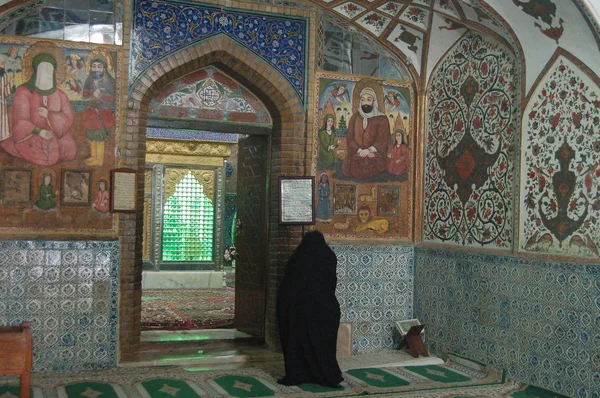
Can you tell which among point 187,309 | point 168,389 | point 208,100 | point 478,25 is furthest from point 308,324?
point 187,309

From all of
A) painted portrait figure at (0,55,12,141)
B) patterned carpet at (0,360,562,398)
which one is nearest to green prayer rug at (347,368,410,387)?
patterned carpet at (0,360,562,398)

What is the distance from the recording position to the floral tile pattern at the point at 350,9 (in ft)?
22.8

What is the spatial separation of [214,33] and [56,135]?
182 cm

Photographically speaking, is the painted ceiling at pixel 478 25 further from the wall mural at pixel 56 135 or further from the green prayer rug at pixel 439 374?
the green prayer rug at pixel 439 374

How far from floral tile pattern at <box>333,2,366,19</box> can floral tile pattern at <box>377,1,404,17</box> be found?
0.20 m

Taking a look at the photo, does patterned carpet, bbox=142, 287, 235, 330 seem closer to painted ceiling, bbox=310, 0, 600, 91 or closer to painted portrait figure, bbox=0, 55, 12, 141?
painted portrait figure, bbox=0, 55, 12, 141

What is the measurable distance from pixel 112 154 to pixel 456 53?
3659 mm

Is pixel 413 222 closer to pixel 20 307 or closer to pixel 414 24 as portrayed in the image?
pixel 414 24

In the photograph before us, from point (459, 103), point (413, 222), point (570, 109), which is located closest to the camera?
point (570, 109)

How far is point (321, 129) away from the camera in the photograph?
279 inches

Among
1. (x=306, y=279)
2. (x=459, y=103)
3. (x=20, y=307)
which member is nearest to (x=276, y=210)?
(x=306, y=279)

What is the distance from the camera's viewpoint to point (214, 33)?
6.68m

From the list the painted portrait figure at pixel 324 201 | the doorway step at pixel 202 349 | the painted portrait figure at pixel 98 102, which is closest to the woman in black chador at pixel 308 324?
the doorway step at pixel 202 349

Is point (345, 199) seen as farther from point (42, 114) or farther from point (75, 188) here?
point (42, 114)
